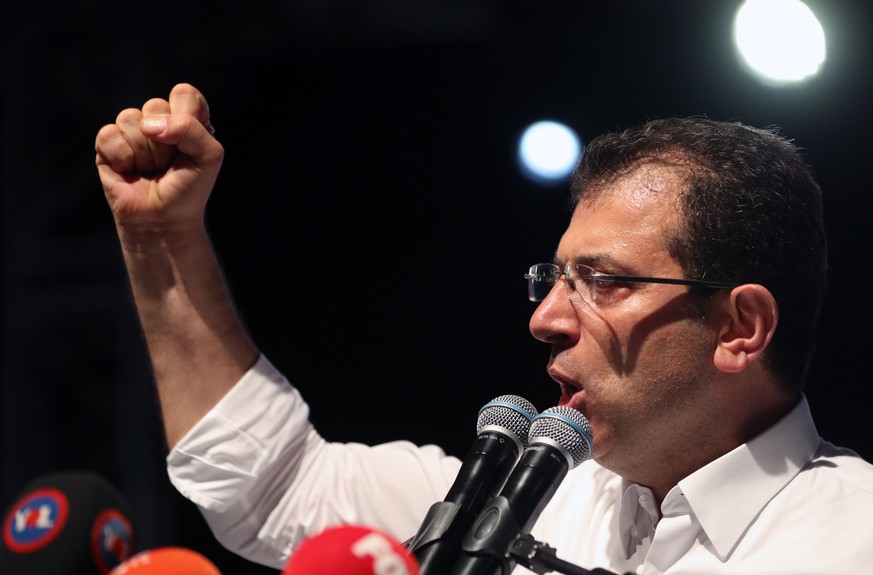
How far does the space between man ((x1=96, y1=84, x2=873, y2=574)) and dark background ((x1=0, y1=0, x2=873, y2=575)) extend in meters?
0.64

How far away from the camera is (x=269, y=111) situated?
4371 millimetres

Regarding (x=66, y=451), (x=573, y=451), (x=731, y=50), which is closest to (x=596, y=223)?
(x=573, y=451)

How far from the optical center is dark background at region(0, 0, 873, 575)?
9.80 feet

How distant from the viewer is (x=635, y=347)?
205 centimetres

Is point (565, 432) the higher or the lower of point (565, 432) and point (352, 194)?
the lower

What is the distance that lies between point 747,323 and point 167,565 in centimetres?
137

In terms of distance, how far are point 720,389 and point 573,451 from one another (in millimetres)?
527

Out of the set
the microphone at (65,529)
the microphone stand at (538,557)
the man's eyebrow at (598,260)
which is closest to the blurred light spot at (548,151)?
the man's eyebrow at (598,260)

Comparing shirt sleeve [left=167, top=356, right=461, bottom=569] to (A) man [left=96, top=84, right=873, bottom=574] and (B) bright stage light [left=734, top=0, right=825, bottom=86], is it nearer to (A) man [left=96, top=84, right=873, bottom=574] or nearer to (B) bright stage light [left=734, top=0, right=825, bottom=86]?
(A) man [left=96, top=84, right=873, bottom=574]

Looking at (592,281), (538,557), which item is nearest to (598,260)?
(592,281)

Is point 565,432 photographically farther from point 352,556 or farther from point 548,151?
point 548,151

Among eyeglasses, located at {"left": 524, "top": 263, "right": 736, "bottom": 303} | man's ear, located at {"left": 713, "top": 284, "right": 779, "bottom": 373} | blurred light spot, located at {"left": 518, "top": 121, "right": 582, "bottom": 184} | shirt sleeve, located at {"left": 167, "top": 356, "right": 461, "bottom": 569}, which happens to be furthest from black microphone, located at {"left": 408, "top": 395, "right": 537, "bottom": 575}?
blurred light spot, located at {"left": 518, "top": 121, "right": 582, "bottom": 184}

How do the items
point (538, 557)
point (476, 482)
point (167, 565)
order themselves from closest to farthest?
1. point (167, 565)
2. point (538, 557)
3. point (476, 482)

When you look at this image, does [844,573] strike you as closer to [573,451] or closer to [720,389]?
[720,389]
